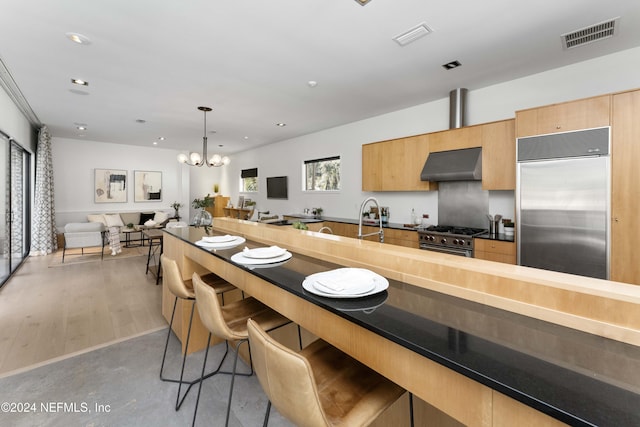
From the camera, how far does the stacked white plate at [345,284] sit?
1119 mm

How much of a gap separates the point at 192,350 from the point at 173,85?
323 cm

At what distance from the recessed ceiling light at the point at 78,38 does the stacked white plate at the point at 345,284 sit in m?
3.12

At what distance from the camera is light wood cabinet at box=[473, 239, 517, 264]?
3.28m

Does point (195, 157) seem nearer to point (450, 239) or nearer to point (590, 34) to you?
point (450, 239)

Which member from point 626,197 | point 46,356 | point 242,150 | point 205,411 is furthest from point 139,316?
point 242,150

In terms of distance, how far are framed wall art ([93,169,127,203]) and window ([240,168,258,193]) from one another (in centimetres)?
328

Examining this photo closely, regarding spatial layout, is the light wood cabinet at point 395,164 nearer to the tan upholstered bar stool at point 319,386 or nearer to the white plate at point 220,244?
the white plate at point 220,244

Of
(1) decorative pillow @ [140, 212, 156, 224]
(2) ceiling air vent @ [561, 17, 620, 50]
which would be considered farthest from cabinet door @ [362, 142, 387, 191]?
(1) decorative pillow @ [140, 212, 156, 224]

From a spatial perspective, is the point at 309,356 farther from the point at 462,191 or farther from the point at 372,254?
the point at 462,191

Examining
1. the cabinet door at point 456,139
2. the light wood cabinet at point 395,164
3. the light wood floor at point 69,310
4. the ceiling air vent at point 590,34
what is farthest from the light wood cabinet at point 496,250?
the light wood floor at point 69,310

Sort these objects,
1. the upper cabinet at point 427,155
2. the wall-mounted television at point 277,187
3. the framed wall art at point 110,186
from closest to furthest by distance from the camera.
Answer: the upper cabinet at point 427,155 → the wall-mounted television at point 277,187 → the framed wall art at point 110,186

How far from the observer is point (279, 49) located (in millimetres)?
2889

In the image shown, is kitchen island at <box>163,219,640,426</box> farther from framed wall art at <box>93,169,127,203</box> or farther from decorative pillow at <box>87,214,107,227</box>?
framed wall art at <box>93,169,127,203</box>

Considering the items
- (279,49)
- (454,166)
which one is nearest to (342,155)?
(454,166)
